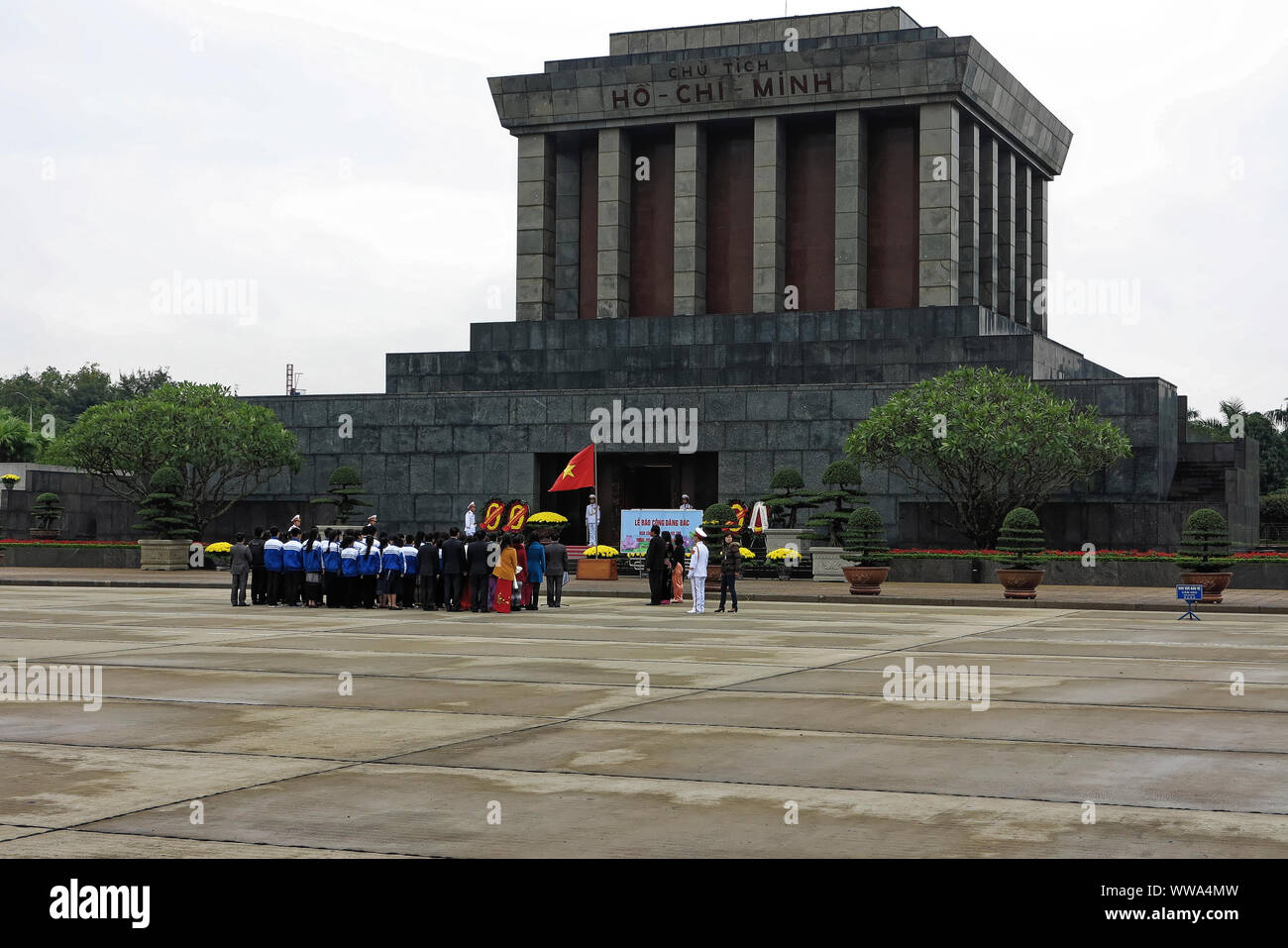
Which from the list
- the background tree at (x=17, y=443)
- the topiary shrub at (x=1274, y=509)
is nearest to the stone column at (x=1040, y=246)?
the topiary shrub at (x=1274, y=509)

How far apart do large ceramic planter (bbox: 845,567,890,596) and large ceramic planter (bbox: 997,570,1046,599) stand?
2932 millimetres

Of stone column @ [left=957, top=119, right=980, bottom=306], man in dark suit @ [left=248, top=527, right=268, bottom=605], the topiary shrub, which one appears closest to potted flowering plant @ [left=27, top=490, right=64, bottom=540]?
man in dark suit @ [left=248, top=527, right=268, bottom=605]

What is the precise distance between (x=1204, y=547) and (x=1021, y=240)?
3457 centimetres

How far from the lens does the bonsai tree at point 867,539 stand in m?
36.6

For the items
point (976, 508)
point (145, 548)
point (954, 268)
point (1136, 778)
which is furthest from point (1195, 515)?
point (145, 548)

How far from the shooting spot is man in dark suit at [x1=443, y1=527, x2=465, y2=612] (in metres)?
30.8

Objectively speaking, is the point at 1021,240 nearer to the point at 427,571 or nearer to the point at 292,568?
the point at 427,571

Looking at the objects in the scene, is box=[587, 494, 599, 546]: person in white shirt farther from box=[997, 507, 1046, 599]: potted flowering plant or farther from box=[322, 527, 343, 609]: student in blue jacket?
box=[322, 527, 343, 609]: student in blue jacket

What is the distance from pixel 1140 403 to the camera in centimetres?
4594

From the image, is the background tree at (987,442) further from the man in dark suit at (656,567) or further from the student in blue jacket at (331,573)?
the student in blue jacket at (331,573)
